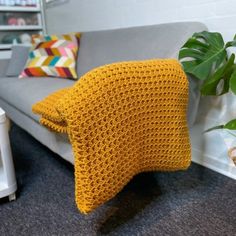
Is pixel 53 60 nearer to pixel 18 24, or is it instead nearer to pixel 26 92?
pixel 26 92

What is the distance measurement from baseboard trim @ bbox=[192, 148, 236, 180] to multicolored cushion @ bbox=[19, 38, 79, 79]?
39.0 inches

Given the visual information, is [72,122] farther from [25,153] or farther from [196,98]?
[25,153]

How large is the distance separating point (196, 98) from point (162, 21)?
2.10ft

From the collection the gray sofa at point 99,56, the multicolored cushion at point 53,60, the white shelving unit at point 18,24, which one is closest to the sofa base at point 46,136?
the gray sofa at point 99,56

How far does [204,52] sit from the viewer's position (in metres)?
1.01

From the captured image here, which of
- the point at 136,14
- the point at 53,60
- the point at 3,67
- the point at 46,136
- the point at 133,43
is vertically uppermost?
the point at 136,14

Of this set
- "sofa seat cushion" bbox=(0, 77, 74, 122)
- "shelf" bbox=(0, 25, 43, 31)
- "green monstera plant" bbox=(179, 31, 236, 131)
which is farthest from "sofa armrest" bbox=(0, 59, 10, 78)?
"green monstera plant" bbox=(179, 31, 236, 131)

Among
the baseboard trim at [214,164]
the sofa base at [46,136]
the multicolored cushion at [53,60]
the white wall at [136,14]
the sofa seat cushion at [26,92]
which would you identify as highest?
the white wall at [136,14]

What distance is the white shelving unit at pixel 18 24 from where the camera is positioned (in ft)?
9.25

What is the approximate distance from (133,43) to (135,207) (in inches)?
35.2

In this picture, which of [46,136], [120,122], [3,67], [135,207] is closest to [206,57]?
[120,122]

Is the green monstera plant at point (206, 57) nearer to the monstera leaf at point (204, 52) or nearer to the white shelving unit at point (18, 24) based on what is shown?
the monstera leaf at point (204, 52)

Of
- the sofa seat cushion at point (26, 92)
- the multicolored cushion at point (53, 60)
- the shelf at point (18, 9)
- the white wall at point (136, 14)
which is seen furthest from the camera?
the shelf at point (18, 9)

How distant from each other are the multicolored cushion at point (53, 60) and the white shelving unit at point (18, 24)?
42.1 inches
